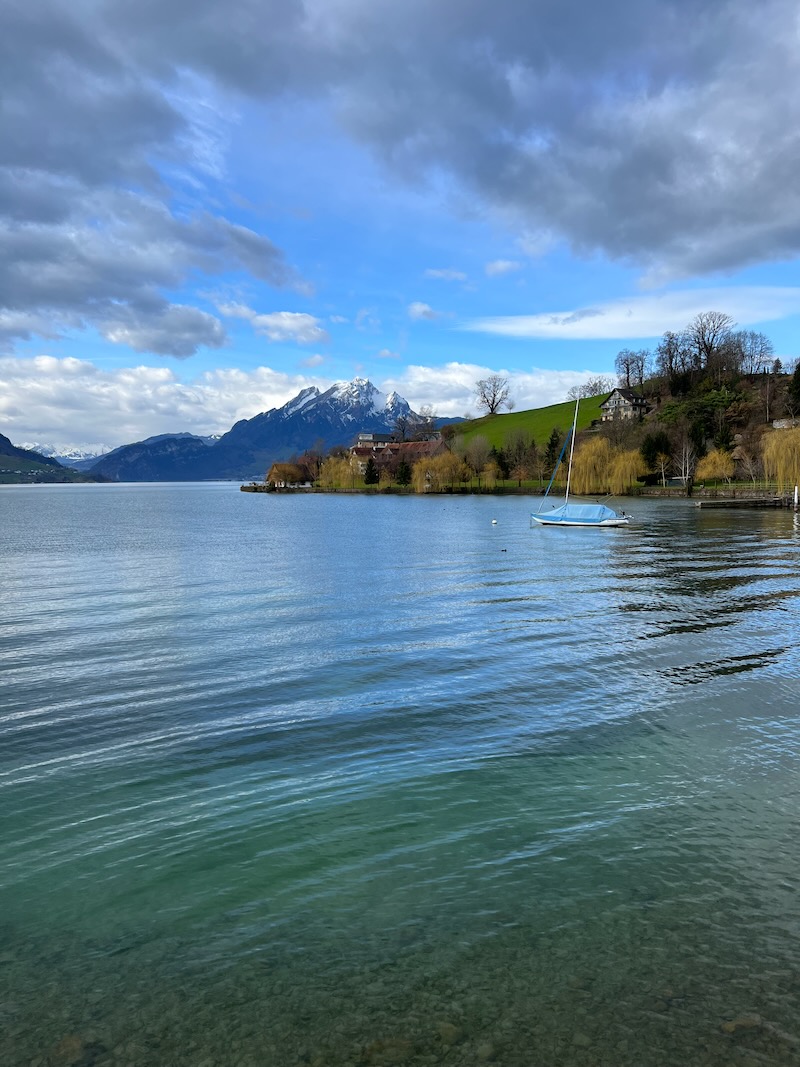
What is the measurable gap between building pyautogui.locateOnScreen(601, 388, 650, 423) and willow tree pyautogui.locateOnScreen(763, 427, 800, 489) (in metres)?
94.6

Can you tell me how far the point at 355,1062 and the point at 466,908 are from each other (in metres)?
2.18

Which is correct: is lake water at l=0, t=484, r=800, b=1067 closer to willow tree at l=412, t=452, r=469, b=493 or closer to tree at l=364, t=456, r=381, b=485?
willow tree at l=412, t=452, r=469, b=493

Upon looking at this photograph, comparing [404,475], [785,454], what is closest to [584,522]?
[785,454]

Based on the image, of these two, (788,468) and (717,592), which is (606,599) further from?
(788,468)

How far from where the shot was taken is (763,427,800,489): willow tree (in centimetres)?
7712

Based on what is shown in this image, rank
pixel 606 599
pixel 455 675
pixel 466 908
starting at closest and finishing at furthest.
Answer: pixel 466 908
pixel 455 675
pixel 606 599

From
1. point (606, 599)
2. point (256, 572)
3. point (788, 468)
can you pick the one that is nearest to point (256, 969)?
point (606, 599)

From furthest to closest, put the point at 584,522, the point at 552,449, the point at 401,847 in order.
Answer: the point at 552,449 → the point at 584,522 → the point at 401,847

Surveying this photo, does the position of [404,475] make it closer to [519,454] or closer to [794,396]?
[519,454]

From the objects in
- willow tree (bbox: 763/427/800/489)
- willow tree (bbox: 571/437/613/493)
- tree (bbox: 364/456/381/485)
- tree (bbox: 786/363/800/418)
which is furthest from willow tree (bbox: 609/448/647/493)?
tree (bbox: 364/456/381/485)

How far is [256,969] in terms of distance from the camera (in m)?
6.18

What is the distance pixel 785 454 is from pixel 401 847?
8215 centimetres

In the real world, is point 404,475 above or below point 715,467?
above

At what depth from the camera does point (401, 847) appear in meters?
8.32
